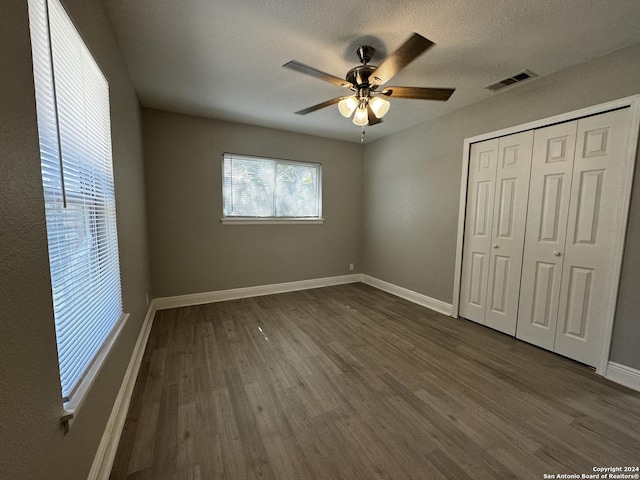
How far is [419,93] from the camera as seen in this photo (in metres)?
1.97

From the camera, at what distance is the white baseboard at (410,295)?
11.0ft

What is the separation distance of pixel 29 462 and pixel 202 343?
1.90 metres

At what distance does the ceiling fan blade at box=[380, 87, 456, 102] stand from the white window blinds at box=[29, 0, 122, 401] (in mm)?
1890

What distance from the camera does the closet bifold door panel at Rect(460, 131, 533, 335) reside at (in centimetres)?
263

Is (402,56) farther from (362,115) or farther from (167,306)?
(167,306)

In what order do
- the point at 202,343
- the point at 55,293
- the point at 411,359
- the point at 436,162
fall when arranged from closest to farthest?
the point at 55,293, the point at 411,359, the point at 202,343, the point at 436,162

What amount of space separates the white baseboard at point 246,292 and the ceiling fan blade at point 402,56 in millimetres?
3168

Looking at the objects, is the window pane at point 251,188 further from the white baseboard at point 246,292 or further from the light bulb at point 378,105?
the light bulb at point 378,105

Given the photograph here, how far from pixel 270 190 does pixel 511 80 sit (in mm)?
3126

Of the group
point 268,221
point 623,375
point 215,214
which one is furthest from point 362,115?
point 623,375

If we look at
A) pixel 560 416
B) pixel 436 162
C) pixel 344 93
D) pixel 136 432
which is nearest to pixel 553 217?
pixel 436 162

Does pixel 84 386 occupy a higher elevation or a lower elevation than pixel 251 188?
lower

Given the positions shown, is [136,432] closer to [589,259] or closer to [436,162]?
[589,259]

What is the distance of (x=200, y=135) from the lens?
346cm
